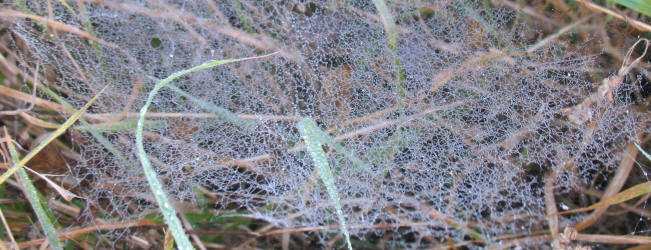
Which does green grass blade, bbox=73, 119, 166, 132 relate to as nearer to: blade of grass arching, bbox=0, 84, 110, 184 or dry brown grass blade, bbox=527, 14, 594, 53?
blade of grass arching, bbox=0, 84, 110, 184

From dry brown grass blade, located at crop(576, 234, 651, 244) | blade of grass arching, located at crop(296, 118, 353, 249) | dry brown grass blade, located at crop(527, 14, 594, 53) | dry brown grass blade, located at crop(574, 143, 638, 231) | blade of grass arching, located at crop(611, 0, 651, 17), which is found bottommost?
dry brown grass blade, located at crop(576, 234, 651, 244)

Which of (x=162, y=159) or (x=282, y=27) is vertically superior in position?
(x=282, y=27)

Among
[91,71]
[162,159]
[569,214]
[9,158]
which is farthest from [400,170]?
[9,158]

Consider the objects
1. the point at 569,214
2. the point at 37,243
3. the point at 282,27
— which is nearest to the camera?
the point at 37,243

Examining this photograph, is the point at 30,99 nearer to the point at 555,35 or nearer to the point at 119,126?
the point at 119,126

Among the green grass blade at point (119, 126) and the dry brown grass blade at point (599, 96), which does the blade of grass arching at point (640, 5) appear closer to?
the dry brown grass blade at point (599, 96)

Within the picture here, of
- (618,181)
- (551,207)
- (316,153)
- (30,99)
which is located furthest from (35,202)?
(618,181)

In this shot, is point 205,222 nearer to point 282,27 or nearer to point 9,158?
point 9,158

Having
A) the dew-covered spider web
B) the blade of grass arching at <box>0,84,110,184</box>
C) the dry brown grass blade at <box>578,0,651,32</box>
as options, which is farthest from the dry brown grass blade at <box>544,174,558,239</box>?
the blade of grass arching at <box>0,84,110,184</box>
